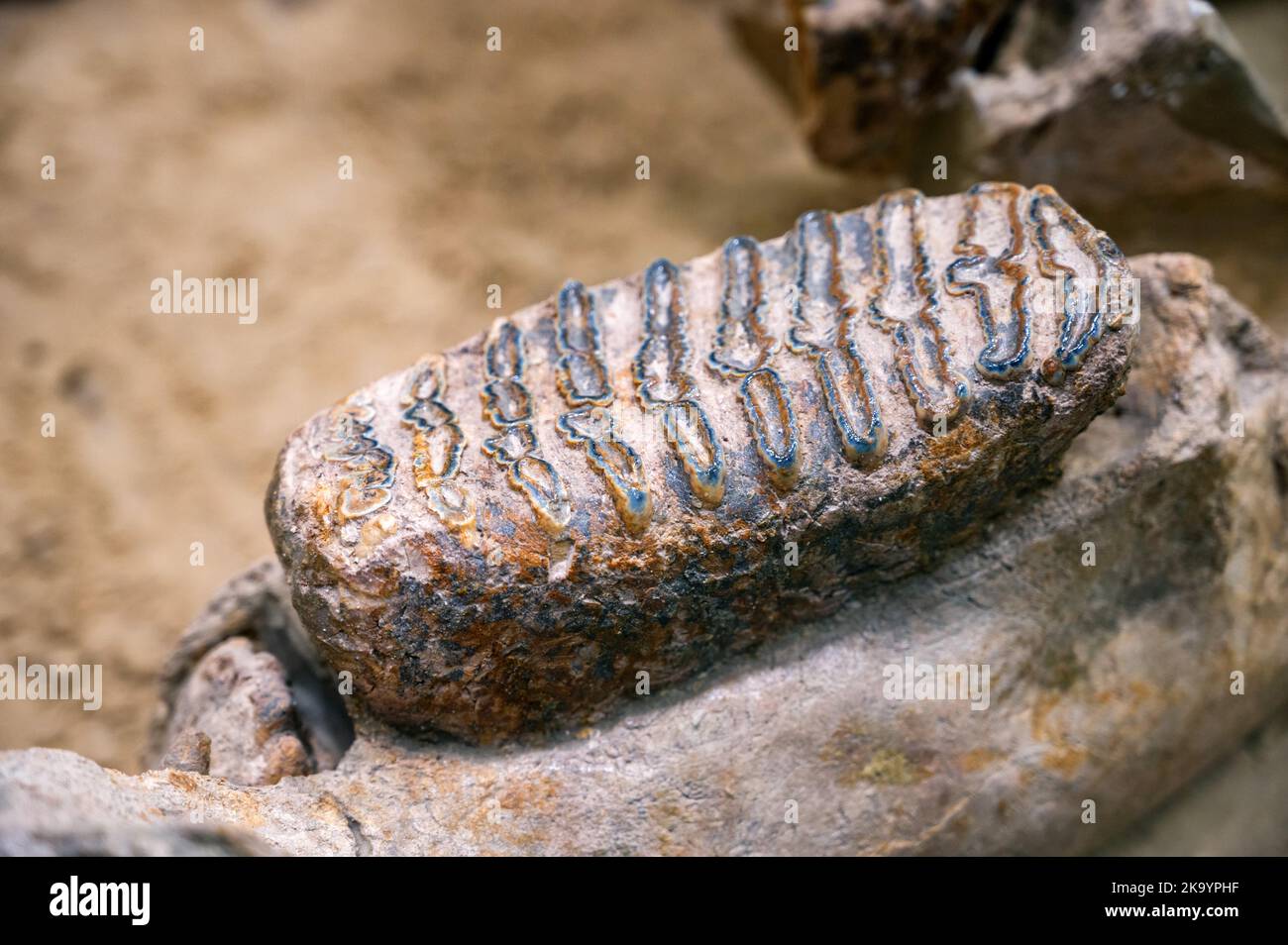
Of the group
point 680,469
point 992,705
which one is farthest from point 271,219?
point 992,705

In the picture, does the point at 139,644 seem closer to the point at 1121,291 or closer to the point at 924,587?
the point at 924,587

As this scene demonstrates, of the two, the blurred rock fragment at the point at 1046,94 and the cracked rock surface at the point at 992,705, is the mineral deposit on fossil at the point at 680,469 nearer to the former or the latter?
the cracked rock surface at the point at 992,705

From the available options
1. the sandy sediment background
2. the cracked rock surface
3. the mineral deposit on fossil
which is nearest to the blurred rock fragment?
the sandy sediment background

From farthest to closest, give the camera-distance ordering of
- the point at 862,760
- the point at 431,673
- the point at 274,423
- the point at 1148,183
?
the point at 274,423 < the point at 1148,183 < the point at 862,760 < the point at 431,673

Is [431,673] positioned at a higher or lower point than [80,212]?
lower

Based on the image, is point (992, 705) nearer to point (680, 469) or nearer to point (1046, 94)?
point (680, 469)

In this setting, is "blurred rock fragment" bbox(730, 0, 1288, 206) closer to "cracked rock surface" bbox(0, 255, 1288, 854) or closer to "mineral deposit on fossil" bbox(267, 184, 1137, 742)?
"cracked rock surface" bbox(0, 255, 1288, 854)

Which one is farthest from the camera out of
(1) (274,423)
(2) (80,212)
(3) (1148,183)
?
(2) (80,212)

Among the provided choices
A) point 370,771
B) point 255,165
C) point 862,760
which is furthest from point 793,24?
point 370,771
